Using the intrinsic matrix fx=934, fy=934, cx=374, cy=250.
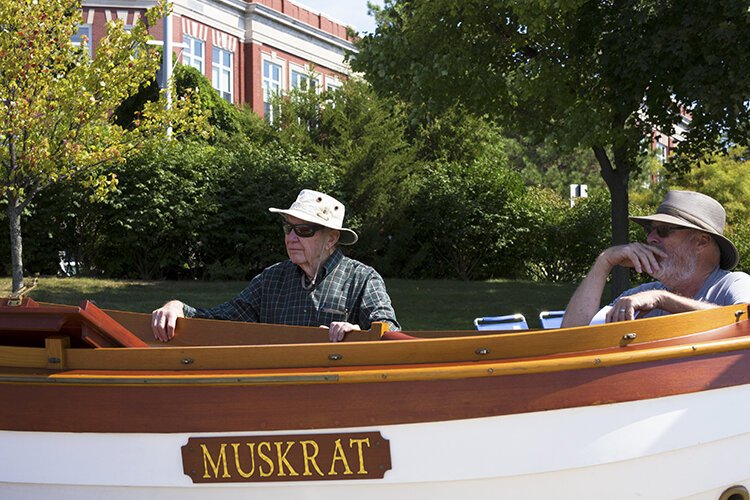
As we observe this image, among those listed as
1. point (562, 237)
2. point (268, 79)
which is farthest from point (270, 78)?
point (562, 237)

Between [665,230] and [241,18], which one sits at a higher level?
[241,18]

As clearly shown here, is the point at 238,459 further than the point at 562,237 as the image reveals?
No

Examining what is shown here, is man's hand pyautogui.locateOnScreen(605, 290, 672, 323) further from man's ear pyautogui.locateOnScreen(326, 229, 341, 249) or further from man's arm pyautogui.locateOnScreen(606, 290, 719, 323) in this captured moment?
man's ear pyautogui.locateOnScreen(326, 229, 341, 249)

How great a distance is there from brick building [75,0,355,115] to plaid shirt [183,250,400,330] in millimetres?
21979

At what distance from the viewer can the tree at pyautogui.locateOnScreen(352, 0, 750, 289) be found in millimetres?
12297

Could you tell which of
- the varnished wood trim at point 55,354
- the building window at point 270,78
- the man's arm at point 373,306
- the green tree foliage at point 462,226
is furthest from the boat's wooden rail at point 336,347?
the building window at point 270,78

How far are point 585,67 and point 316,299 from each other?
10496 mm

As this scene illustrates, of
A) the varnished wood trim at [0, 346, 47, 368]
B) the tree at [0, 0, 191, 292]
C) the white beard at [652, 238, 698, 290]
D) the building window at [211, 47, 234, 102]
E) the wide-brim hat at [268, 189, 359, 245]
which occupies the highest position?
the building window at [211, 47, 234, 102]

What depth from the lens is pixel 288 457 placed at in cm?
337

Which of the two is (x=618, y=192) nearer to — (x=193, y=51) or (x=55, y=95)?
(x=55, y=95)

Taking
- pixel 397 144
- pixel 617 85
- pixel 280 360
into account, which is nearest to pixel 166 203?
pixel 397 144

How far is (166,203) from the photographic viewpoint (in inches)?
690

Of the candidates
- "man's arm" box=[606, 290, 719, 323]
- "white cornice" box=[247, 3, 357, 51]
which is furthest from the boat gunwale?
"white cornice" box=[247, 3, 357, 51]

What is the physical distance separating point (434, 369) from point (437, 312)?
10764 millimetres
